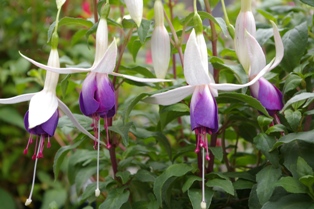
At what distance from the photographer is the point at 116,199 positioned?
0.79 metres

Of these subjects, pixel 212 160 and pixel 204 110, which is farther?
pixel 212 160

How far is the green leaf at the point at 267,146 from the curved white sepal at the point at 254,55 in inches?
4.2

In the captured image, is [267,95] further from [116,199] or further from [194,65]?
[116,199]

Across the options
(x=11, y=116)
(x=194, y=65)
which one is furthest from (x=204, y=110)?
(x=11, y=116)

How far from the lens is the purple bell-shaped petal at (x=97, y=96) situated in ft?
2.23

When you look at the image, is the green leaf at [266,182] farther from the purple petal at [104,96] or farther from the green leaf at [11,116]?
the green leaf at [11,116]

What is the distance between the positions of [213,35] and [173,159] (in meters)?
0.25

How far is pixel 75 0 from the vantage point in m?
1.92

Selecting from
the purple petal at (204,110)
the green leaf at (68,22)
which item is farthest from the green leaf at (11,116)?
the purple petal at (204,110)

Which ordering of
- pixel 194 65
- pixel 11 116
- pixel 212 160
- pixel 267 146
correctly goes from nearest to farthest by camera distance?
pixel 194 65 → pixel 267 146 → pixel 212 160 → pixel 11 116

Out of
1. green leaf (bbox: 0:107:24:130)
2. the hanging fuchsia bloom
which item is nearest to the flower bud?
the hanging fuchsia bloom

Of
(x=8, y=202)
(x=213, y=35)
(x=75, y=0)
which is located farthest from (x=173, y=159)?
(x=75, y=0)

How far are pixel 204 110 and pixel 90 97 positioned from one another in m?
0.17

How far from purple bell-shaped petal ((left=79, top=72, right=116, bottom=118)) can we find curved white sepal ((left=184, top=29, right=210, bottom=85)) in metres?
0.12
